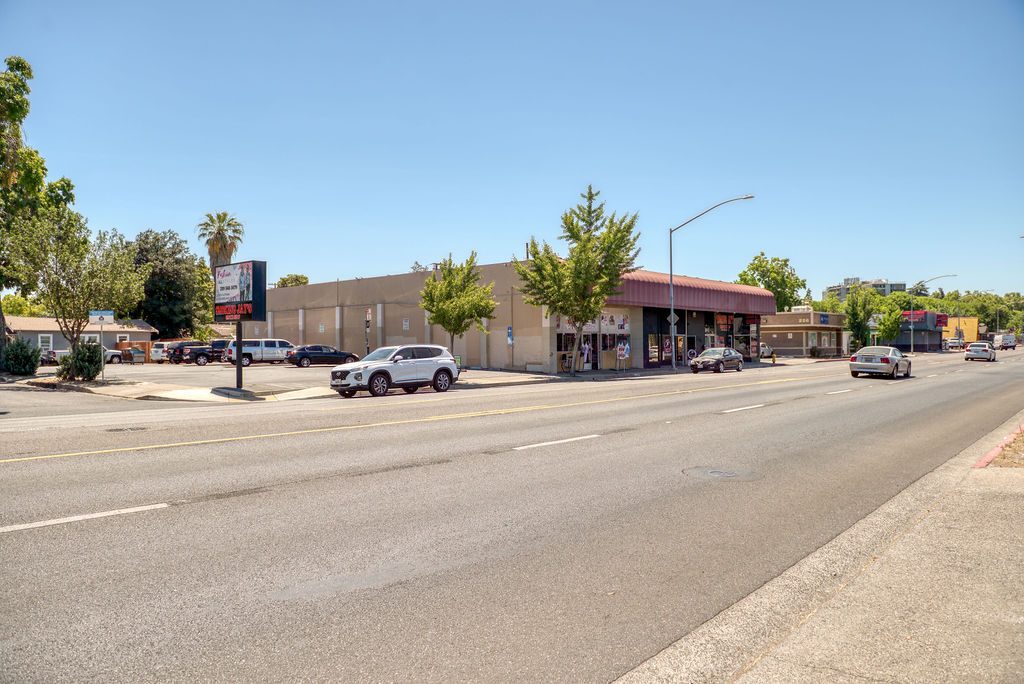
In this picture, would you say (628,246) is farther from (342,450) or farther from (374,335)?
(342,450)

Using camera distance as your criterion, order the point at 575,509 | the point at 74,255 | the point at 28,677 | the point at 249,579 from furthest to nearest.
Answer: the point at 74,255 → the point at 575,509 → the point at 249,579 → the point at 28,677

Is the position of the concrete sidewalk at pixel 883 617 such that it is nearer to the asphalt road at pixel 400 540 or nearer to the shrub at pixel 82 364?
the asphalt road at pixel 400 540

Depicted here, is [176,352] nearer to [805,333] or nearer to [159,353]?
[159,353]

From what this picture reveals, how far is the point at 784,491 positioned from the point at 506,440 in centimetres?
469

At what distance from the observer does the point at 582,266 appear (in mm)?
33625

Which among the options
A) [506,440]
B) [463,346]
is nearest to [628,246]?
[463,346]

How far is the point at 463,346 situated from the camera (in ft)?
139

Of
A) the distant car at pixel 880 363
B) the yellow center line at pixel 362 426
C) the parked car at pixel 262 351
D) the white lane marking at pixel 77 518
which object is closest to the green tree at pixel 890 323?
the distant car at pixel 880 363

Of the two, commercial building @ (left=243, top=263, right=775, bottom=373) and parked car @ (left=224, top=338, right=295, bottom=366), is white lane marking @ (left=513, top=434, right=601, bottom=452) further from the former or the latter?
parked car @ (left=224, top=338, right=295, bottom=366)

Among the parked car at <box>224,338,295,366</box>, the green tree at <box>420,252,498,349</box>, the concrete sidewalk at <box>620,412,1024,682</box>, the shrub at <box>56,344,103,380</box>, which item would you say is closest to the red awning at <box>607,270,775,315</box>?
the green tree at <box>420,252,498,349</box>

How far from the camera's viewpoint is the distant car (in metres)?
29.9

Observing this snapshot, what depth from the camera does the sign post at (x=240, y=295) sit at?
82.5 feet

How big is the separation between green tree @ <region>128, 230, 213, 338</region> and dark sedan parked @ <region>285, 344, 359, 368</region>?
2929 cm

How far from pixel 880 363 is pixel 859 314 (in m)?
58.1
